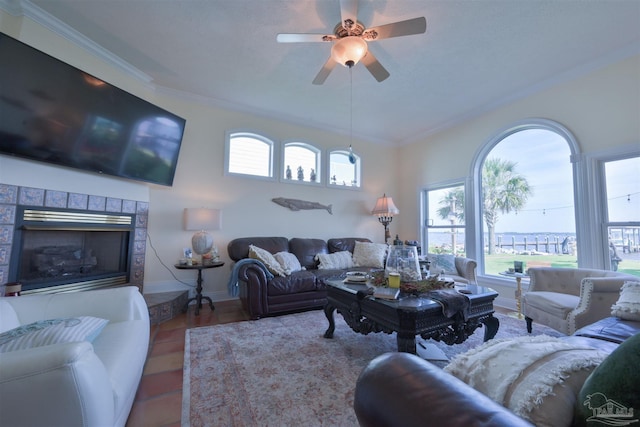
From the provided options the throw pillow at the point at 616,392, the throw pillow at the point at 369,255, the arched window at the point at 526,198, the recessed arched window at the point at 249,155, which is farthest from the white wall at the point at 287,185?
the throw pillow at the point at 616,392

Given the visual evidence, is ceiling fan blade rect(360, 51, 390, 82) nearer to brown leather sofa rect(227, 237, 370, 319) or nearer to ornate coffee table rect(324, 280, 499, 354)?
ornate coffee table rect(324, 280, 499, 354)

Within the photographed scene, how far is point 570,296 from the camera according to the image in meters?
2.43

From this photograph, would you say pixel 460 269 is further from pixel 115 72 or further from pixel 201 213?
pixel 115 72

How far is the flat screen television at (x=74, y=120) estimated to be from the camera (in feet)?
6.72

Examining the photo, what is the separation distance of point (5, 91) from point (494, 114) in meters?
5.53

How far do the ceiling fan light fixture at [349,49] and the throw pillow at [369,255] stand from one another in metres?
2.89

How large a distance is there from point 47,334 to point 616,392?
75.3 inches

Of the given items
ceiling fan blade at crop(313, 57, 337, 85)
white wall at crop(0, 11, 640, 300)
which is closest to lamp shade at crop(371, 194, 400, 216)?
white wall at crop(0, 11, 640, 300)

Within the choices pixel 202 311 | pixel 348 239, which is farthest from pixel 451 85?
pixel 202 311

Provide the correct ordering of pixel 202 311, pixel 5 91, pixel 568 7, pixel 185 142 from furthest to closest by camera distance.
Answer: pixel 185 142 → pixel 202 311 → pixel 568 7 → pixel 5 91

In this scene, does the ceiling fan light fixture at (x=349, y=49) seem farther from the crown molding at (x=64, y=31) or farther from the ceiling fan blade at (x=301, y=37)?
the crown molding at (x=64, y=31)

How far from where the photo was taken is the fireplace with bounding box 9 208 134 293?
2.33m

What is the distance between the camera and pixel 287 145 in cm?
461

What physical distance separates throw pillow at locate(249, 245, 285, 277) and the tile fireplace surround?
1.43m
